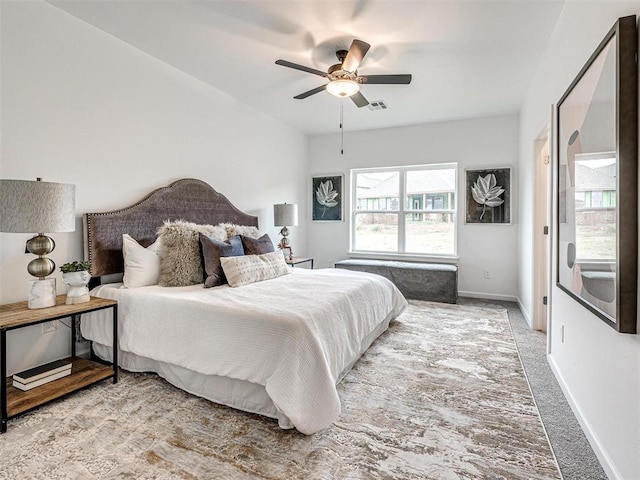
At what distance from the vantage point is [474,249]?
512cm

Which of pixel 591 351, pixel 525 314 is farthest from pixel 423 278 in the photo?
pixel 591 351

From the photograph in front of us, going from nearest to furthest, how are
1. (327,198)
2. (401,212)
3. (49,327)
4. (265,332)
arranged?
(265,332), (49,327), (401,212), (327,198)

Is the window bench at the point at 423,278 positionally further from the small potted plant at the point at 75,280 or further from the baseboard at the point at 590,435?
the small potted plant at the point at 75,280

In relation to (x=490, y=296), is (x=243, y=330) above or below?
above

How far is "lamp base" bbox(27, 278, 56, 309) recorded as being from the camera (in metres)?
2.15

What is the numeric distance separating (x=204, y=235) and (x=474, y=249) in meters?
3.95

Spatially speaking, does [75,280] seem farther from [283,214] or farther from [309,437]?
[283,214]

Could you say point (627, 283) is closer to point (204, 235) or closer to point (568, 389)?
point (568, 389)

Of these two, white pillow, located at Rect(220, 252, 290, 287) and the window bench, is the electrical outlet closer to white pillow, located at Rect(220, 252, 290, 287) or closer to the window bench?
white pillow, located at Rect(220, 252, 290, 287)

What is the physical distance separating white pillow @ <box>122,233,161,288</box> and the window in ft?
12.2

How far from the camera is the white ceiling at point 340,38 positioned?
2467 millimetres

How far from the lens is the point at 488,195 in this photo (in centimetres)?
497

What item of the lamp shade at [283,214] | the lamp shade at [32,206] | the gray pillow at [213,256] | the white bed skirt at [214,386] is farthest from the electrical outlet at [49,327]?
the lamp shade at [283,214]

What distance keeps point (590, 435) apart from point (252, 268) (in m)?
2.50
